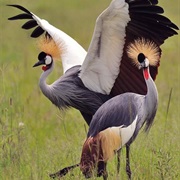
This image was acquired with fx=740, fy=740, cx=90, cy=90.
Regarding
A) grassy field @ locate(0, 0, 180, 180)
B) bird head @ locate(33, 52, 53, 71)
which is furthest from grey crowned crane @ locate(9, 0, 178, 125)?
grassy field @ locate(0, 0, 180, 180)

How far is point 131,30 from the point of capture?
14.6 ft

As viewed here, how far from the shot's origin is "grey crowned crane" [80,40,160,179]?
389 centimetres

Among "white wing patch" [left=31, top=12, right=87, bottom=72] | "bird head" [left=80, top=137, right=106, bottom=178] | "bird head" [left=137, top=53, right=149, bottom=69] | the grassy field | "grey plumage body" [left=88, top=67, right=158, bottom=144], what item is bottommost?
the grassy field

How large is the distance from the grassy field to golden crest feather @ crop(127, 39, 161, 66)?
0.26 m

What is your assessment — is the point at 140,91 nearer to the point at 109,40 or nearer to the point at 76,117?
the point at 109,40

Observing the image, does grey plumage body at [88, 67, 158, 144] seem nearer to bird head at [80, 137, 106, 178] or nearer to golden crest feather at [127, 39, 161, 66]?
bird head at [80, 137, 106, 178]

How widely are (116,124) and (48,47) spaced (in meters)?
1.29

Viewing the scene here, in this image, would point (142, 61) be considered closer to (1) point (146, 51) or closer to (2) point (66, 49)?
(1) point (146, 51)

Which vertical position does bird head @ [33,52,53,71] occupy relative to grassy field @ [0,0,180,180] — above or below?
above

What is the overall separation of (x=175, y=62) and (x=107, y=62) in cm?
351

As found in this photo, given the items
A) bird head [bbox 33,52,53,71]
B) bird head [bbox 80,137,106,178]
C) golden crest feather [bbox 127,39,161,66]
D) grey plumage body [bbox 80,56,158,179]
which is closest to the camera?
bird head [bbox 80,137,106,178]

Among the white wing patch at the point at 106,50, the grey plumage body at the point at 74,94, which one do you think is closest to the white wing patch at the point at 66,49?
the grey plumage body at the point at 74,94

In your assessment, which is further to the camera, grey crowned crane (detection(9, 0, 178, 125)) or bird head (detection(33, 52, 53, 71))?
bird head (detection(33, 52, 53, 71))

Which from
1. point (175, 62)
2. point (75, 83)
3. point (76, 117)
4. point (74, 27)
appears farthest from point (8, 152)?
point (74, 27)
